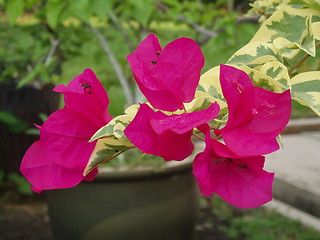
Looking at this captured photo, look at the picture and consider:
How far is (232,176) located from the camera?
0.38m

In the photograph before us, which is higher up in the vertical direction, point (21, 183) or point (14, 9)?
point (14, 9)

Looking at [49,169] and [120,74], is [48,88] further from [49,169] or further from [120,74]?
[49,169]

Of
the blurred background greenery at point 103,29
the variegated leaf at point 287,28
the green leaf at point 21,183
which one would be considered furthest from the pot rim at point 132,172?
the variegated leaf at point 287,28

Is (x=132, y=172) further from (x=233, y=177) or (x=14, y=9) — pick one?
(x=233, y=177)

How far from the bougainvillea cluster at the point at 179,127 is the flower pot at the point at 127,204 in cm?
170

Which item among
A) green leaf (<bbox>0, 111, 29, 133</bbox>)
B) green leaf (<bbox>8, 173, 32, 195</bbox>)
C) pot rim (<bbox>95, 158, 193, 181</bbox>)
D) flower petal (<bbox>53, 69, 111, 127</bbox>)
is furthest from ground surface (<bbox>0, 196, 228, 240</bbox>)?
flower petal (<bbox>53, 69, 111, 127</bbox>)

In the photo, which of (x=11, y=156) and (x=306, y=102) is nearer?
(x=306, y=102)

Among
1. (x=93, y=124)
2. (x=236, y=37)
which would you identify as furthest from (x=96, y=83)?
(x=236, y=37)

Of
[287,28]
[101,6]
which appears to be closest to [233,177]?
[287,28]

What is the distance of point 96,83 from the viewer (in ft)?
1.49

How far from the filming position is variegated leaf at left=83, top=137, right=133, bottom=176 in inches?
16.9

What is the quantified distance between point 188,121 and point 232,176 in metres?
0.05

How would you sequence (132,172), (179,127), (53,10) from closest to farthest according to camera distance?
(179,127) → (53,10) → (132,172)

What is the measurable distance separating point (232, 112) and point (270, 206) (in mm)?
2792
